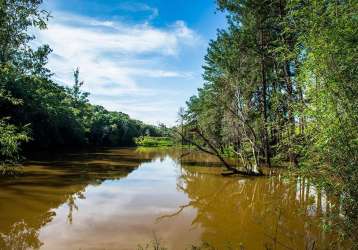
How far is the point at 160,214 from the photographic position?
38.7ft

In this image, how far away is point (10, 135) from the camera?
691cm

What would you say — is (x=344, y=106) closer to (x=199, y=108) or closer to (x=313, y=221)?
(x=313, y=221)

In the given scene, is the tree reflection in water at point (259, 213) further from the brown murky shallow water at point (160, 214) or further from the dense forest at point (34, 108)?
the dense forest at point (34, 108)

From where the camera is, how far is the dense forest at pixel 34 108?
275 inches

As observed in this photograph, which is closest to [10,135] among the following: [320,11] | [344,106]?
[344,106]

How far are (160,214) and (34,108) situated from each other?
29.8 m

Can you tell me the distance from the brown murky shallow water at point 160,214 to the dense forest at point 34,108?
2047 millimetres

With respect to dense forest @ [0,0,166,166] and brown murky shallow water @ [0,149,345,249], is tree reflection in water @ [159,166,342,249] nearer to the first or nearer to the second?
brown murky shallow water @ [0,149,345,249]

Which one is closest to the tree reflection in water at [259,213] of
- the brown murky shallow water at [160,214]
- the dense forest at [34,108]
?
the brown murky shallow water at [160,214]

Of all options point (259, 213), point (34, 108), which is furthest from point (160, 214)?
point (34, 108)

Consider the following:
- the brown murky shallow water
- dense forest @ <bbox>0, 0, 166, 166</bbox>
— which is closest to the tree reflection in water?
the brown murky shallow water

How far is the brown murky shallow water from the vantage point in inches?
330

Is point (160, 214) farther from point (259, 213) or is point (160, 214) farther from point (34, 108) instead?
point (34, 108)

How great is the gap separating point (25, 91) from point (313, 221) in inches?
1243
